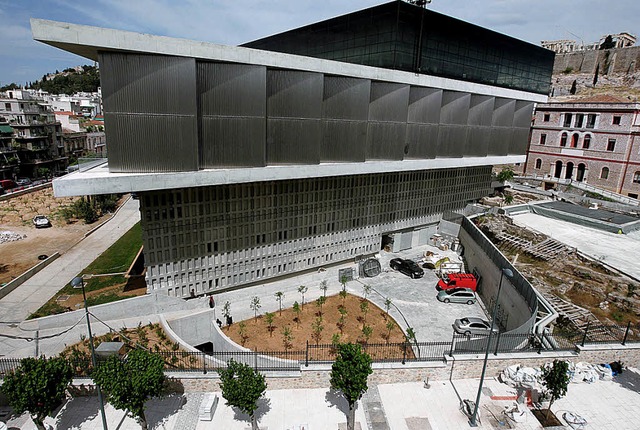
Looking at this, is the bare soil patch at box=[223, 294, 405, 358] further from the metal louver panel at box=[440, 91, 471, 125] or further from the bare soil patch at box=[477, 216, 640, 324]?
the metal louver panel at box=[440, 91, 471, 125]

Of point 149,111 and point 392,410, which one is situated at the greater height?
point 149,111

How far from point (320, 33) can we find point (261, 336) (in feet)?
77.9

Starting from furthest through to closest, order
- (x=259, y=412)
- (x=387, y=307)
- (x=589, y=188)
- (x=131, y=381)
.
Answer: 1. (x=589, y=188)
2. (x=387, y=307)
3. (x=259, y=412)
4. (x=131, y=381)

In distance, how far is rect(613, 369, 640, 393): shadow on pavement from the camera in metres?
15.4

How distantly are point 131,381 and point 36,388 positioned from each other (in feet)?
9.44

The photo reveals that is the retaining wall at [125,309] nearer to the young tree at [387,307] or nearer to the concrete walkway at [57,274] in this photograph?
the concrete walkway at [57,274]

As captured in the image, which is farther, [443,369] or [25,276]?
[25,276]

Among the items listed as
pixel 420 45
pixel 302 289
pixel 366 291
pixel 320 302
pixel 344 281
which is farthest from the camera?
pixel 420 45

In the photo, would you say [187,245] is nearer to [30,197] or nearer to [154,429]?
[154,429]

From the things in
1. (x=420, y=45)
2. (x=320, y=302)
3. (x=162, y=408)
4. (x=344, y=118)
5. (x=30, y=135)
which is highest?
(x=420, y=45)

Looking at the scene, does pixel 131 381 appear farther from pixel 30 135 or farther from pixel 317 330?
pixel 30 135

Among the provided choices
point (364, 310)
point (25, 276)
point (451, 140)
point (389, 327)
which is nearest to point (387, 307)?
point (364, 310)

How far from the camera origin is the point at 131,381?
11.8 m

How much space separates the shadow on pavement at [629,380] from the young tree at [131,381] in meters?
19.2
